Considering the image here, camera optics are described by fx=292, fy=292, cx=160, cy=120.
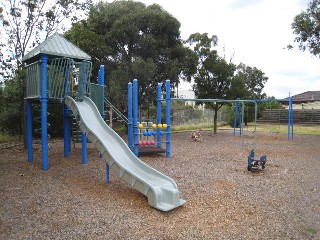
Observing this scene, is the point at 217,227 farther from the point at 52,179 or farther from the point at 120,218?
the point at 52,179

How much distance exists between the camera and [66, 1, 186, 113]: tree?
1662 centimetres

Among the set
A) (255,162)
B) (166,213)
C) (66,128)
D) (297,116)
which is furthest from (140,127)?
(297,116)

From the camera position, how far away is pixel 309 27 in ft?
48.8

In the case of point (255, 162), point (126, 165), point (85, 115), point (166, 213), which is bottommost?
point (166, 213)

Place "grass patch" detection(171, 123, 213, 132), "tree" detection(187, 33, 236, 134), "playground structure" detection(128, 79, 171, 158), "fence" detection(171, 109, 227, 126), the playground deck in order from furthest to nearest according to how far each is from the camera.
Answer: "fence" detection(171, 109, 227, 126) → "grass patch" detection(171, 123, 213, 132) → "tree" detection(187, 33, 236, 134) → "playground structure" detection(128, 79, 171, 158) → the playground deck

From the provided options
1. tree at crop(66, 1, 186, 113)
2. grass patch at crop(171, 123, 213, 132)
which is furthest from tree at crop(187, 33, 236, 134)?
grass patch at crop(171, 123, 213, 132)

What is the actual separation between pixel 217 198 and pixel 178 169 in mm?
2821

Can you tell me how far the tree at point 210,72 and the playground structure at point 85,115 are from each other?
10.6 meters

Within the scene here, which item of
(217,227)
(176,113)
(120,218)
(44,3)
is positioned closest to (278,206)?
(217,227)

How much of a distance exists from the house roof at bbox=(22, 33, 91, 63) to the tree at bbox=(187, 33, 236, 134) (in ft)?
37.1

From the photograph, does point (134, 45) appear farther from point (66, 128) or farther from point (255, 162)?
point (255, 162)

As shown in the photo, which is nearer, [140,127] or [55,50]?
[55,50]

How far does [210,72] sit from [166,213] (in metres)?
15.3

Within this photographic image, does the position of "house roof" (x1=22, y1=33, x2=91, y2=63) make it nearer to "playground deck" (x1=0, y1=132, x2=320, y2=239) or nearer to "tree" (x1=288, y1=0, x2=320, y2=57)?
"playground deck" (x1=0, y1=132, x2=320, y2=239)
